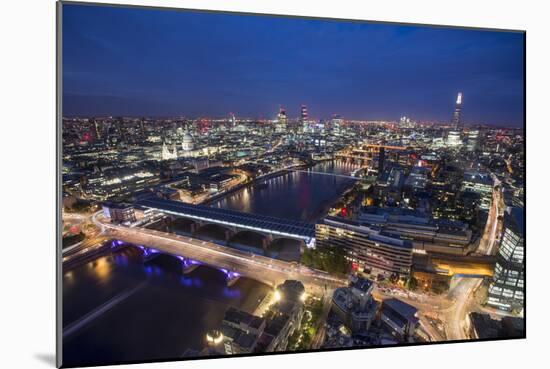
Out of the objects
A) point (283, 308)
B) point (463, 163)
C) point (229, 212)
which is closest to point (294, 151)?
point (229, 212)

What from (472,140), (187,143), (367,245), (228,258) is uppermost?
(187,143)

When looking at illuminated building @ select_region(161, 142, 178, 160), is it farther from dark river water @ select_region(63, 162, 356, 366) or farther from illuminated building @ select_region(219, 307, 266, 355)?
illuminated building @ select_region(219, 307, 266, 355)

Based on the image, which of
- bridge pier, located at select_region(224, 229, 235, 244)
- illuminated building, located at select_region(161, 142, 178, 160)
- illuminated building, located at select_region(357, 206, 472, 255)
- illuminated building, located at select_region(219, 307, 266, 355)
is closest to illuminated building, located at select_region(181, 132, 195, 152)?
illuminated building, located at select_region(161, 142, 178, 160)

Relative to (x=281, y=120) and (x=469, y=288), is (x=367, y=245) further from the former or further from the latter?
(x=281, y=120)

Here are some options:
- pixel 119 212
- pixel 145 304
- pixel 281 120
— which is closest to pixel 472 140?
pixel 281 120

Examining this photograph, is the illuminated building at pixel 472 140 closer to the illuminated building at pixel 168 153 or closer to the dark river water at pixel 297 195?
the dark river water at pixel 297 195

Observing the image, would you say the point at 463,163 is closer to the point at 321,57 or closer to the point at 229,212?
the point at 321,57
